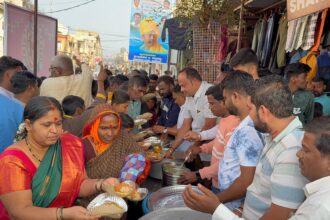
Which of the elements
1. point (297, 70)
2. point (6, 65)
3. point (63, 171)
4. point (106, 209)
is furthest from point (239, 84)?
point (6, 65)

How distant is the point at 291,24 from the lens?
417cm

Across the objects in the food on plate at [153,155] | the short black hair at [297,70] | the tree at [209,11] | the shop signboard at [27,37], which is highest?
the tree at [209,11]

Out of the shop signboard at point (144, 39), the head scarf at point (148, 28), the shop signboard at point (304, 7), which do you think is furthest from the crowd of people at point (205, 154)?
the head scarf at point (148, 28)

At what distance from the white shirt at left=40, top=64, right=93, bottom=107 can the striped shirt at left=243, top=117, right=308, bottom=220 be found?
2.96 metres

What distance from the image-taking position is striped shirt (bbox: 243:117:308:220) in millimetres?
1333

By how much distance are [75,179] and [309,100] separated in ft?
10.8

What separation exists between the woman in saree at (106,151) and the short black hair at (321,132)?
1486mm

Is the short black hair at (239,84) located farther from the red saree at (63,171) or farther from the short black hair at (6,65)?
the short black hair at (6,65)

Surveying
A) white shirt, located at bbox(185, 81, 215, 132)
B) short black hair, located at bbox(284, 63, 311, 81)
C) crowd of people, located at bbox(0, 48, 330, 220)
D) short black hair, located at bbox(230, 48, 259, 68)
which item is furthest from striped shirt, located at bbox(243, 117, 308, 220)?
short black hair, located at bbox(284, 63, 311, 81)

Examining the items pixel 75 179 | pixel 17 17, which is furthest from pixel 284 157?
pixel 17 17

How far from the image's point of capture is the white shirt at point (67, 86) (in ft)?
12.7

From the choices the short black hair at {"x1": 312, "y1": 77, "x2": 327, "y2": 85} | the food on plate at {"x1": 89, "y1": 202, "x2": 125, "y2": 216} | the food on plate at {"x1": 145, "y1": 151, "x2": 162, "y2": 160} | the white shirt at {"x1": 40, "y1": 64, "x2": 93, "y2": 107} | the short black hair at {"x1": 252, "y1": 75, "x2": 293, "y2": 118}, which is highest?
the short black hair at {"x1": 312, "y1": 77, "x2": 327, "y2": 85}

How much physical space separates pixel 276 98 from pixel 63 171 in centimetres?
137

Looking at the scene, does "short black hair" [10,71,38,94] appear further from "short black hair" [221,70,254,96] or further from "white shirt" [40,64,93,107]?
"short black hair" [221,70,254,96]
